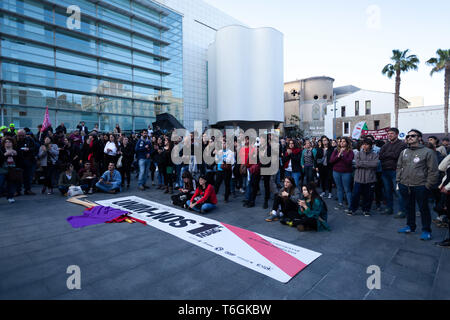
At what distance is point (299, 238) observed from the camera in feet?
14.7

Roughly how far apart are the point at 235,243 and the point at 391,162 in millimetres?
4362

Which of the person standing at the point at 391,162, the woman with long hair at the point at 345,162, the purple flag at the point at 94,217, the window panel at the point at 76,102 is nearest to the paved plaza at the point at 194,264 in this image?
the purple flag at the point at 94,217

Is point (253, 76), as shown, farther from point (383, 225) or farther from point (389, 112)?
point (383, 225)

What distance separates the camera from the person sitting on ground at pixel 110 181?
8477mm

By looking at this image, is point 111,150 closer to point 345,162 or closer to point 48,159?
point 48,159

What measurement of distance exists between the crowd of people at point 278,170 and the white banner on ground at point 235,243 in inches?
31.1

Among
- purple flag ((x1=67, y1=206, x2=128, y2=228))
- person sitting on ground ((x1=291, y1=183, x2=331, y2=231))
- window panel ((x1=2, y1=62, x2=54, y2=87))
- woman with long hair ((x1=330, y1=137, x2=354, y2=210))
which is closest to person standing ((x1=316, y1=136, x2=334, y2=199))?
woman with long hair ((x1=330, y1=137, x2=354, y2=210))

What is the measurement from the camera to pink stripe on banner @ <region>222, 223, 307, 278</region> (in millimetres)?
3345

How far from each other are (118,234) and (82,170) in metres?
5.34

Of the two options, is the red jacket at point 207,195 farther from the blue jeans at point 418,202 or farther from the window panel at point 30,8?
the window panel at point 30,8

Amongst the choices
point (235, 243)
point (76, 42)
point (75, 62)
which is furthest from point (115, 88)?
point (235, 243)

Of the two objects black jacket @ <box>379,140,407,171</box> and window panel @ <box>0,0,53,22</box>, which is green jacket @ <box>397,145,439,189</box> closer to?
black jacket @ <box>379,140,407,171</box>
